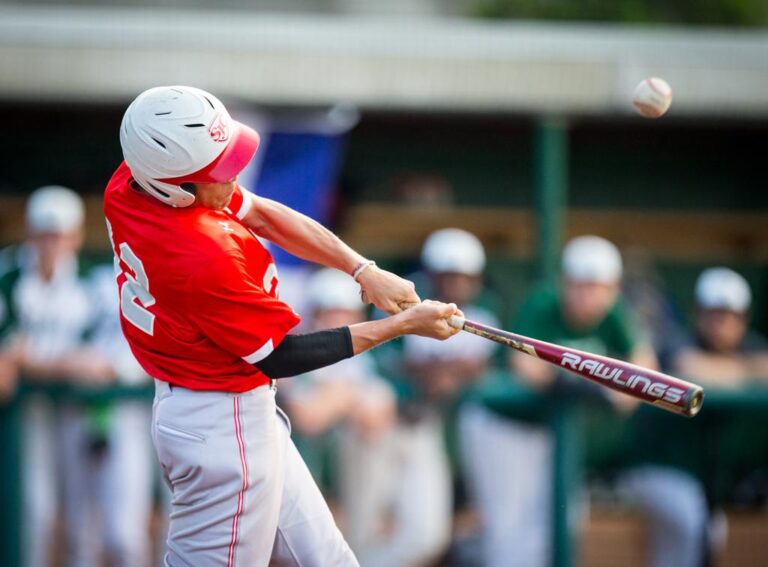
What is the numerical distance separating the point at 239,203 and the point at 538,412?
230 centimetres

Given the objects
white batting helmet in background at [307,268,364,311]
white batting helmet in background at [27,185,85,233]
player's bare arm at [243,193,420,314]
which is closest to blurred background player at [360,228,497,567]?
white batting helmet in background at [307,268,364,311]

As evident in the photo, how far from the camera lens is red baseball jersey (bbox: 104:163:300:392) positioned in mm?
2990

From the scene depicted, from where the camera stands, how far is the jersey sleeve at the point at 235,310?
297 centimetres

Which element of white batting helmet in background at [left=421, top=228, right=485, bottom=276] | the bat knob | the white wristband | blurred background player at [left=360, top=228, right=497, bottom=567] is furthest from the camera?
white batting helmet in background at [left=421, top=228, right=485, bottom=276]

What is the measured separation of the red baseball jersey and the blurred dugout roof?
2.74 m

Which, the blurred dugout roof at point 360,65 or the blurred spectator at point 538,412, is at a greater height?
the blurred dugout roof at point 360,65

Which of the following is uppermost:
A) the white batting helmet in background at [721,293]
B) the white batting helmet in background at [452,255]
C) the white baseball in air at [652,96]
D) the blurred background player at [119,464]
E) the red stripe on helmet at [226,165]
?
the white baseball in air at [652,96]

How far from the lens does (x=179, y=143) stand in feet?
9.70

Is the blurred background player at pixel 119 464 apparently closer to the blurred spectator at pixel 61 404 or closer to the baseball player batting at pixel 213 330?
the blurred spectator at pixel 61 404

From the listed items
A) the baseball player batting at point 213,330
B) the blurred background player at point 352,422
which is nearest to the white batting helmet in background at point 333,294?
the blurred background player at point 352,422

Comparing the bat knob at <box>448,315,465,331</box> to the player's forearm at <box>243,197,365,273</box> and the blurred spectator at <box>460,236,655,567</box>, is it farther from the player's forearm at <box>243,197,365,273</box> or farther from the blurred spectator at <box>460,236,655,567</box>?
the blurred spectator at <box>460,236,655,567</box>

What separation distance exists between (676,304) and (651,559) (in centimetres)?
207

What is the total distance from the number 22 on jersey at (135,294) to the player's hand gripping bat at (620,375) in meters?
0.81

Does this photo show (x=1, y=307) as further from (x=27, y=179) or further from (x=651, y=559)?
(x=651, y=559)
